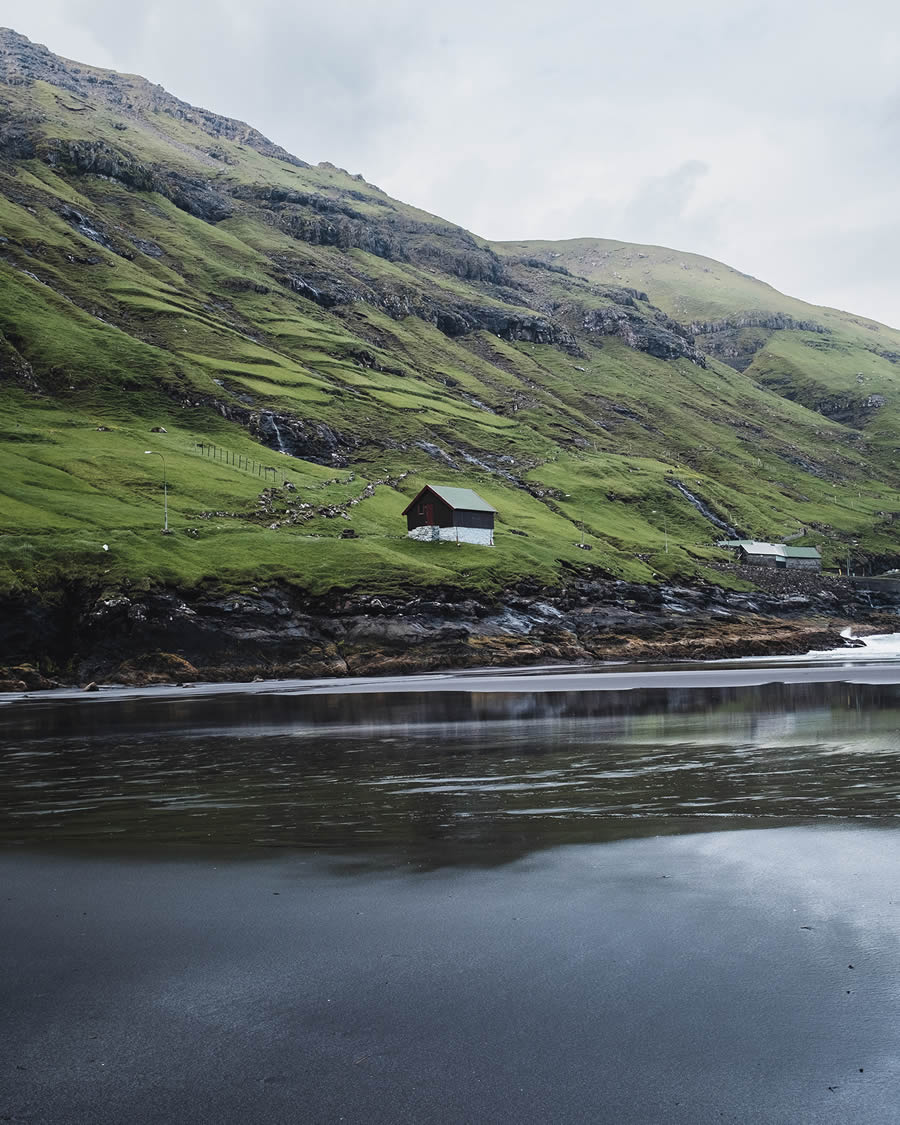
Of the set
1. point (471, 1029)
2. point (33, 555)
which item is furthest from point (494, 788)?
point (33, 555)

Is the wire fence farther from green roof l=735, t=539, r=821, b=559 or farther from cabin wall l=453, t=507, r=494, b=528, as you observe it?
green roof l=735, t=539, r=821, b=559

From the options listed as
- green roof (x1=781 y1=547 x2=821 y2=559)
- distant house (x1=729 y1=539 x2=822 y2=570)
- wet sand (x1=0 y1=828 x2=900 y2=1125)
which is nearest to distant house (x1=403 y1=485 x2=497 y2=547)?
distant house (x1=729 y1=539 x2=822 y2=570)

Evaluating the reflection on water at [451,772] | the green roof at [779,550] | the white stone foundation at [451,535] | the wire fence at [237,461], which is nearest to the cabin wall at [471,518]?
the white stone foundation at [451,535]

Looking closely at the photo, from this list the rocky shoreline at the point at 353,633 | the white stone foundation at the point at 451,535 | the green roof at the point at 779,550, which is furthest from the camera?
the green roof at the point at 779,550

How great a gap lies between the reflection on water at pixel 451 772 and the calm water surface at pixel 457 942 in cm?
17

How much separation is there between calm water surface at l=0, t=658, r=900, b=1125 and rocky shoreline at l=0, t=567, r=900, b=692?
4917 centimetres

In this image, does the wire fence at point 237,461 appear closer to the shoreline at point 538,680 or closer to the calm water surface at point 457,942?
the shoreline at point 538,680

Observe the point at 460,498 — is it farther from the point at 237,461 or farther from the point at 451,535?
the point at 237,461

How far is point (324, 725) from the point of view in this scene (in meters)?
38.3

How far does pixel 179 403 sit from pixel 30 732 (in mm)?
141317

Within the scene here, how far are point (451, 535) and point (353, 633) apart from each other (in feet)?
142

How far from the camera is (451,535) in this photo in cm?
12550

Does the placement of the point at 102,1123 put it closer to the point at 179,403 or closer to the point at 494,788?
the point at 494,788

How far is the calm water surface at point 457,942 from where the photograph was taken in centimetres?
790
